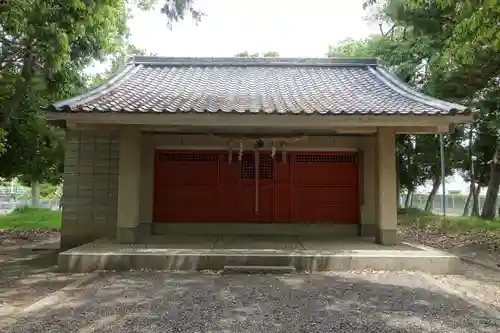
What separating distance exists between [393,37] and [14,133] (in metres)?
14.9

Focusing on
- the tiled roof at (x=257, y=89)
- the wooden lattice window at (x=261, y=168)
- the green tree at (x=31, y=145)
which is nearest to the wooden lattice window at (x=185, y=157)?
the wooden lattice window at (x=261, y=168)

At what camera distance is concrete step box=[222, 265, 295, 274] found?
23.3ft

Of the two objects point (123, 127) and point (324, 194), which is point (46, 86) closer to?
point (123, 127)

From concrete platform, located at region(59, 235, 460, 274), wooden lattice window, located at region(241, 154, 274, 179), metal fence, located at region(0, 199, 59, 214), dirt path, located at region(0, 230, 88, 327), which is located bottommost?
metal fence, located at region(0, 199, 59, 214)

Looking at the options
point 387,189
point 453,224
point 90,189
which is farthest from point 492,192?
point 90,189

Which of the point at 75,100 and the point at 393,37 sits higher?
the point at 393,37

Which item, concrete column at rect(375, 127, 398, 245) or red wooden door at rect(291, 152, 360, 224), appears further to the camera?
red wooden door at rect(291, 152, 360, 224)

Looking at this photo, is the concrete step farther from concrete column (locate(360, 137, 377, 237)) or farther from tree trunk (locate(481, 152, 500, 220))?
tree trunk (locate(481, 152, 500, 220))

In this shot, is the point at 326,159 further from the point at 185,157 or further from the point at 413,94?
the point at 185,157

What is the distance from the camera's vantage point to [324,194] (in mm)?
10398

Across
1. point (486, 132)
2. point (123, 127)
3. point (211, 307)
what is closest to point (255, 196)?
point (123, 127)

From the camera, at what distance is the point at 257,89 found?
1105cm

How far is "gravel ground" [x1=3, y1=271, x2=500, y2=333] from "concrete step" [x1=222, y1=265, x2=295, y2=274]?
29cm

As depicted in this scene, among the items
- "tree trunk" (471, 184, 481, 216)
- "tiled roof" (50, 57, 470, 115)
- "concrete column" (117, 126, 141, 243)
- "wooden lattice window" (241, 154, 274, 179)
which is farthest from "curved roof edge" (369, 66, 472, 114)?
"tree trunk" (471, 184, 481, 216)
